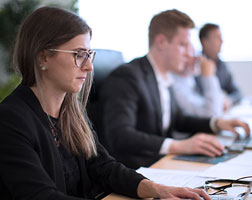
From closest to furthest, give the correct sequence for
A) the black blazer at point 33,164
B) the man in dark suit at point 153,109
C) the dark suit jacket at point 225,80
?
the black blazer at point 33,164, the man in dark suit at point 153,109, the dark suit jacket at point 225,80

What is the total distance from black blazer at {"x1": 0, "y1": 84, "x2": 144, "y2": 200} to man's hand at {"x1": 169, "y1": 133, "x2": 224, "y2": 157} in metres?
0.50

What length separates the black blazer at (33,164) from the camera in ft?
3.24

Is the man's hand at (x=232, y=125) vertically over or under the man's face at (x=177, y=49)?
under

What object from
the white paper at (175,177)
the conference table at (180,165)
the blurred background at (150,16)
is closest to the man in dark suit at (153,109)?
the conference table at (180,165)

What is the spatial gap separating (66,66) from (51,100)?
0.13 meters

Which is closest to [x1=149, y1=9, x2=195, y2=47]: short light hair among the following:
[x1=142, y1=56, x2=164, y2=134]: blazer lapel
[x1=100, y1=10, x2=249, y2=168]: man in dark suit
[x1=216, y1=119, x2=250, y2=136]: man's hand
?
[x1=100, y1=10, x2=249, y2=168]: man in dark suit

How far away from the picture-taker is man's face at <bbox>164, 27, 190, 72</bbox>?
7.61ft

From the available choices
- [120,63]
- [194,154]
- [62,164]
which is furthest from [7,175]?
[120,63]

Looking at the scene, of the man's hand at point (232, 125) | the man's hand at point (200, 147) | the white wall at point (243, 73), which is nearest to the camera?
the man's hand at point (200, 147)

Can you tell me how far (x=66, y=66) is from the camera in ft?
3.92

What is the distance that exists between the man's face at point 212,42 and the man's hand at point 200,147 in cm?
224

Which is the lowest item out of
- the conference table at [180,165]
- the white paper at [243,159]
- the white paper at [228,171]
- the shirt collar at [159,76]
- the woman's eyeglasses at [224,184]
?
the conference table at [180,165]

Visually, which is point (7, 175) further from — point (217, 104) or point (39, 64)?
point (217, 104)

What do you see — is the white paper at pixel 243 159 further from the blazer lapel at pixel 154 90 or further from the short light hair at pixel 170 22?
the short light hair at pixel 170 22
